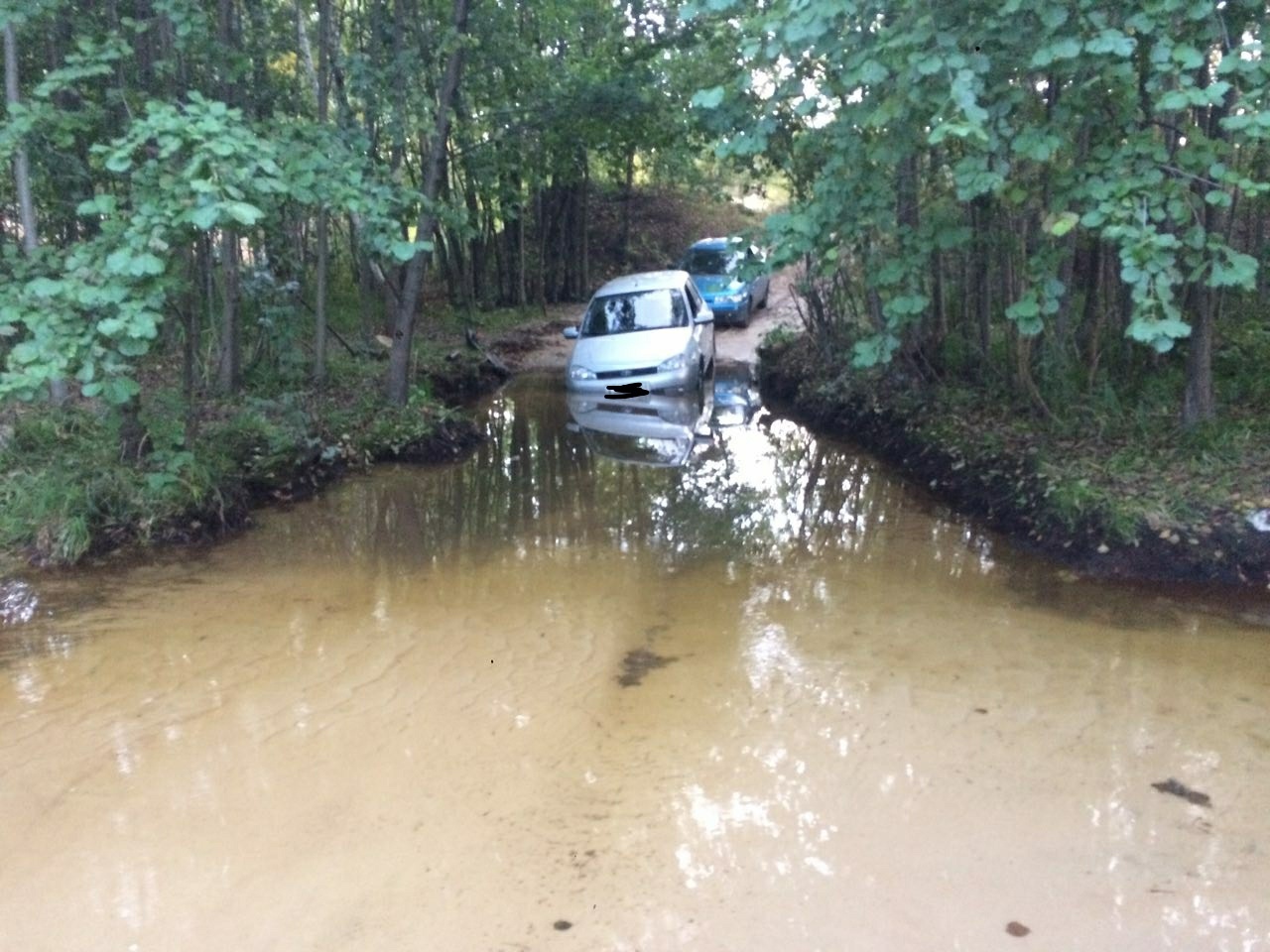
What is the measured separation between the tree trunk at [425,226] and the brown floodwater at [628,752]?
3996 mm

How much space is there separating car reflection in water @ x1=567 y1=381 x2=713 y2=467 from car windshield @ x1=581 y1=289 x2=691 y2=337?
974mm

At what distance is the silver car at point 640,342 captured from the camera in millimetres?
14055

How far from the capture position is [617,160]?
16.0m

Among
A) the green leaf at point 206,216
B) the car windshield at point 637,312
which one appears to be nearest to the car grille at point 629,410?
the car windshield at point 637,312

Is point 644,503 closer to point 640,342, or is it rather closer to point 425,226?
point 425,226

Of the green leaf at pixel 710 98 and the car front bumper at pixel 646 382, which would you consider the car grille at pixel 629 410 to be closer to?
the car front bumper at pixel 646 382

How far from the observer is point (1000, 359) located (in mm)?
10875

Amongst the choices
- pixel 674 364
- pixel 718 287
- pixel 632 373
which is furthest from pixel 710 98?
pixel 718 287

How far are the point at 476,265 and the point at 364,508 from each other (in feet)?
46.9

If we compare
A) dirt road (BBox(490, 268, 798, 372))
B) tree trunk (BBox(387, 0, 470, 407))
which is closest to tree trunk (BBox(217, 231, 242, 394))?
tree trunk (BBox(387, 0, 470, 407))

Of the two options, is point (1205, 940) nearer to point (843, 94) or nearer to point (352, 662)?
point (352, 662)

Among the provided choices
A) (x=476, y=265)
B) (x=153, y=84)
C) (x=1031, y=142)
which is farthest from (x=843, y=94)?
(x=476, y=265)

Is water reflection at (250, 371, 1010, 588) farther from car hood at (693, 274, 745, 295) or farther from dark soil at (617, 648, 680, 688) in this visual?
car hood at (693, 274, 745, 295)

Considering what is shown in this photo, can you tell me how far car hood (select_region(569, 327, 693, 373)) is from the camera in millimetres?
14031
